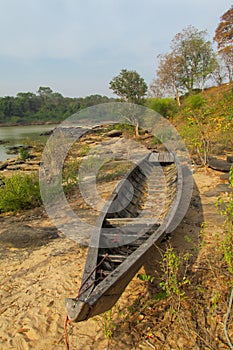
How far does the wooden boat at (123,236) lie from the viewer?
2303 mm

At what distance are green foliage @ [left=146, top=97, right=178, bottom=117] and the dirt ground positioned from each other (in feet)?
55.2

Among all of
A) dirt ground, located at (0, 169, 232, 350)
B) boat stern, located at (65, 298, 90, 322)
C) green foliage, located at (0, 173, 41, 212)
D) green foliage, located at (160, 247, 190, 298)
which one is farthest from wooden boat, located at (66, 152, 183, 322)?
green foliage, located at (0, 173, 41, 212)

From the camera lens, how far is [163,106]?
2259 cm

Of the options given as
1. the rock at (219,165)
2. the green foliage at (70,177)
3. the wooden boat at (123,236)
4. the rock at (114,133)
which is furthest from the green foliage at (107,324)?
the rock at (114,133)

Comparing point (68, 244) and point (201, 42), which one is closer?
point (68, 244)

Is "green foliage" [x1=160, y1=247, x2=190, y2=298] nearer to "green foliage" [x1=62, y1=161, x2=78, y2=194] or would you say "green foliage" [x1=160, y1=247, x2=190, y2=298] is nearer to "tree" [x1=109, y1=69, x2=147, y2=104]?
"green foliage" [x1=62, y1=161, x2=78, y2=194]

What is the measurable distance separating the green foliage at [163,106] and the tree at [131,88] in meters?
1.37

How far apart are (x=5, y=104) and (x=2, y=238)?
57.8 m

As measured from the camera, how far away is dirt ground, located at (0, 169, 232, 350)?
9.23 ft

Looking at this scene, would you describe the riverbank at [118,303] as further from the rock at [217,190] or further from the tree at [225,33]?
the tree at [225,33]

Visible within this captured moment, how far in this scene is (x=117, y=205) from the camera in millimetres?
4746

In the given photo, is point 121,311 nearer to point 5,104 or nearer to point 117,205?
point 117,205

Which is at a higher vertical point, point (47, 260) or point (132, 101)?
point (132, 101)

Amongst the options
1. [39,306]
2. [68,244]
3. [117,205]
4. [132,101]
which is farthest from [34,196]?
[132,101]
